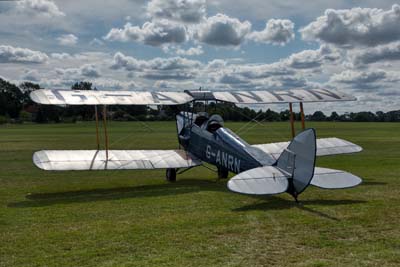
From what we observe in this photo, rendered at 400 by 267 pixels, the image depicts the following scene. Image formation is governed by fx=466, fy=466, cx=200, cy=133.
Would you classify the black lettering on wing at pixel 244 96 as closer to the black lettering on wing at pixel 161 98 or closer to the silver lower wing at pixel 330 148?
the silver lower wing at pixel 330 148

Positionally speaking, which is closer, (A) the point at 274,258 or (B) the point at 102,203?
(A) the point at 274,258

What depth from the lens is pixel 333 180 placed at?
7.28m

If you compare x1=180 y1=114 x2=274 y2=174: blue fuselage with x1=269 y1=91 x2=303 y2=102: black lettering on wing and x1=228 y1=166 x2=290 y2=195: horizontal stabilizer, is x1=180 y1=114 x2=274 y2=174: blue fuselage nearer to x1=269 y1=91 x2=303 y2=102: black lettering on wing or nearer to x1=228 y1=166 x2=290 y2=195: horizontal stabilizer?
x1=228 y1=166 x2=290 y2=195: horizontal stabilizer

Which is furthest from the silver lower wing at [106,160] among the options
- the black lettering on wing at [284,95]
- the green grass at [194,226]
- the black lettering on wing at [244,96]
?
the black lettering on wing at [284,95]

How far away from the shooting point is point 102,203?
8.29 m

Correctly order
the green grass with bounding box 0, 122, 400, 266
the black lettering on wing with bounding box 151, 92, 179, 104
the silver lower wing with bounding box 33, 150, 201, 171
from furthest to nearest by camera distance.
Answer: the black lettering on wing with bounding box 151, 92, 179, 104, the silver lower wing with bounding box 33, 150, 201, 171, the green grass with bounding box 0, 122, 400, 266

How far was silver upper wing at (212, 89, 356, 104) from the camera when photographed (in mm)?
11344

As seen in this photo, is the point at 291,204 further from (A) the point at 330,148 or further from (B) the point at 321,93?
(B) the point at 321,93

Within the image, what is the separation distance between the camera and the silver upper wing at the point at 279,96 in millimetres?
11344

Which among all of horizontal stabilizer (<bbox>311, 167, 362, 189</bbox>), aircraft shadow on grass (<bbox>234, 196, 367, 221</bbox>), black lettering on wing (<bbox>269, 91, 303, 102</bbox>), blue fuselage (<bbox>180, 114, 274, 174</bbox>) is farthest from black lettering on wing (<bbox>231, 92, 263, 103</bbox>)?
horizontal stabilizer (<bbox>311, 167, 362, 189</bbox>)

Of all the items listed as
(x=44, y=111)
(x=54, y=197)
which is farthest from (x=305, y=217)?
(x=44, y=111)

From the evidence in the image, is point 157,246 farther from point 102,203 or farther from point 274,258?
point 102,203

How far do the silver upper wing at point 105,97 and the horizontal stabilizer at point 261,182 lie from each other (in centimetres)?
382

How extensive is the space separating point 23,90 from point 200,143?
109625 millimetres
